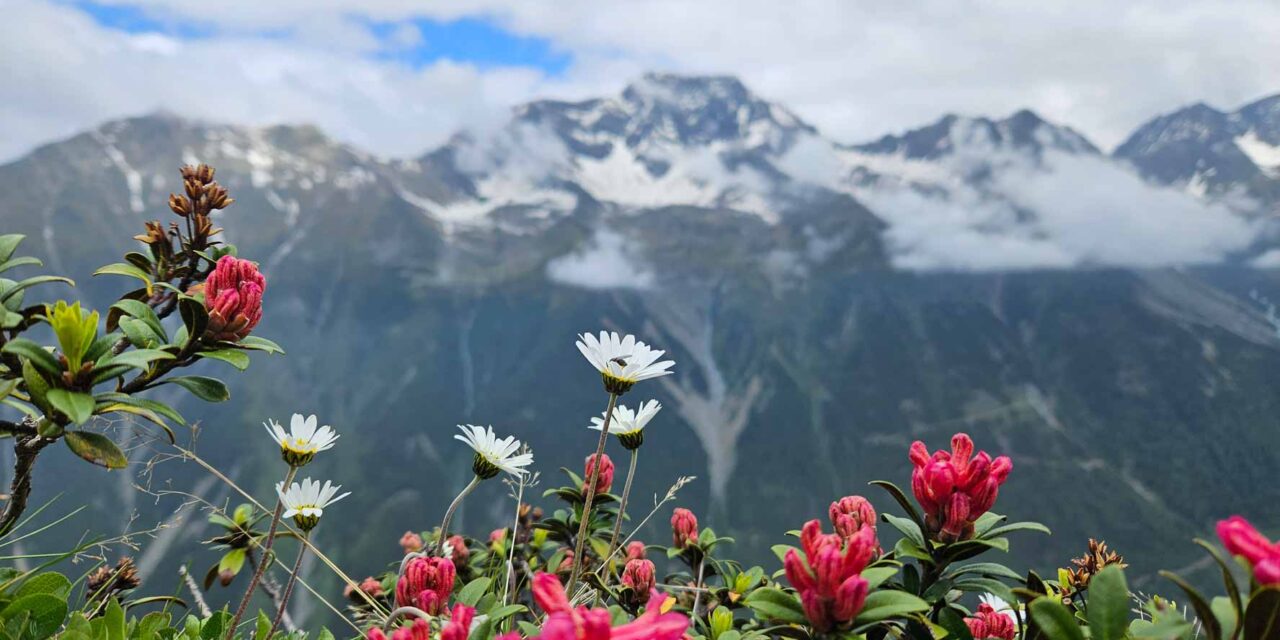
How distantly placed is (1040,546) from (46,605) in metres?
222

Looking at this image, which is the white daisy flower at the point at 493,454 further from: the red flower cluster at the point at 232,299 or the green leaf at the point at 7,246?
the green leaf at the point at 7,246

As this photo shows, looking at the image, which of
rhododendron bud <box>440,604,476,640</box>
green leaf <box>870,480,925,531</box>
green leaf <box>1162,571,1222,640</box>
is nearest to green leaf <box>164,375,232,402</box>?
rhododendron bud <box>440,604,476,640</box>

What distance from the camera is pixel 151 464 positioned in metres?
2.66

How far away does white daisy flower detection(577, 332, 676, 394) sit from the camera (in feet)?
8.43

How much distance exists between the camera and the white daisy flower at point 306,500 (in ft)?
8.79

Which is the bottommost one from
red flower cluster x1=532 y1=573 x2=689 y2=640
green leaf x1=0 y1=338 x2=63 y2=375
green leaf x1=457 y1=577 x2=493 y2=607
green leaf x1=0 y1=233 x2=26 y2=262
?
green leaf x1=457 y1=577 x2=493 y2=607

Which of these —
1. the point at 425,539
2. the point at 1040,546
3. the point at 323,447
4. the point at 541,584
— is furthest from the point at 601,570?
the point at 1040,546

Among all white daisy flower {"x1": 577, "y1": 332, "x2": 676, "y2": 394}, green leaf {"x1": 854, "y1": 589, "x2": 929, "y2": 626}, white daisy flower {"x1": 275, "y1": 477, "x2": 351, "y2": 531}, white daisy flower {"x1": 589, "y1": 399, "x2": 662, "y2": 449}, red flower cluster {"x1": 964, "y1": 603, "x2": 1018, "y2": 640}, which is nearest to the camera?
green leaf {"x1": 854, "y1": 589, "x2": 929, "y2": 626}

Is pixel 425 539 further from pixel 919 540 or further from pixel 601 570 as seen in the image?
pixel 919 540

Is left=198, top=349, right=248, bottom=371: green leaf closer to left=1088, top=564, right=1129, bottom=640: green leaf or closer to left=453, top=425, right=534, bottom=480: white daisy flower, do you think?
left=453, top=425, right=534, bottom=480: white daisy flower

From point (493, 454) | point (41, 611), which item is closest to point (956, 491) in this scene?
point (493, 454)

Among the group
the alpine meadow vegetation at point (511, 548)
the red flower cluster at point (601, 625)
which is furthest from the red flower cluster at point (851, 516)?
the red flower cluster at point (601, 625)

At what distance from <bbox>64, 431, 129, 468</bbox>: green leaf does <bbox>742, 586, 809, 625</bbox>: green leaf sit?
1.69 metres

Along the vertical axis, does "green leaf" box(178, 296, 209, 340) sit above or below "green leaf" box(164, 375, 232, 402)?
above
